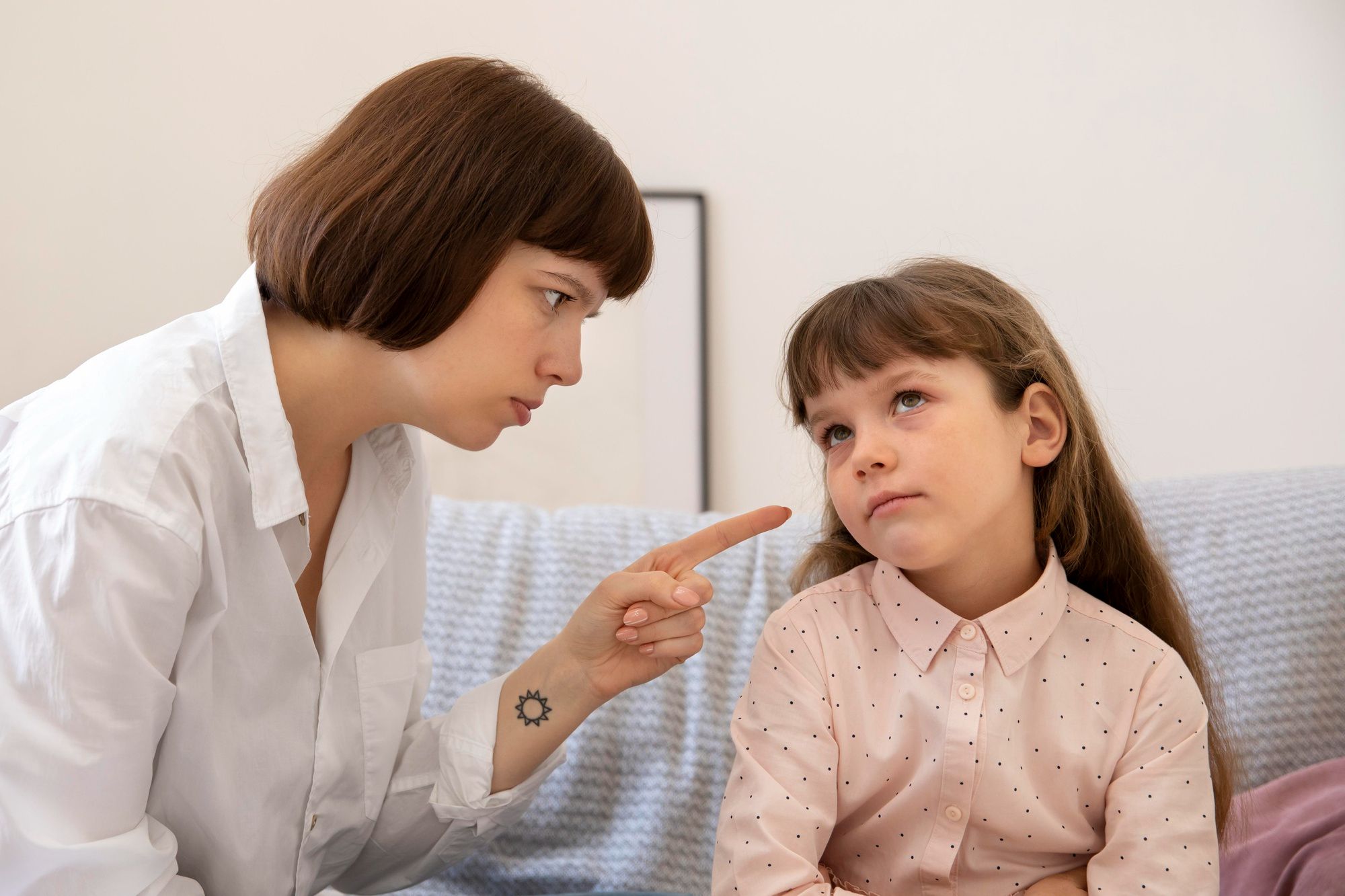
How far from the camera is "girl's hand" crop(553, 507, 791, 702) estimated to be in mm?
1023

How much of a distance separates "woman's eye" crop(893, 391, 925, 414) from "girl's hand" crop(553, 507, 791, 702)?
0.15 meters

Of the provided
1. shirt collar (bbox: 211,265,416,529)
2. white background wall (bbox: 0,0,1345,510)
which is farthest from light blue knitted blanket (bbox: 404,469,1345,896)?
white background wall (bbox: 0,0,1345,510)

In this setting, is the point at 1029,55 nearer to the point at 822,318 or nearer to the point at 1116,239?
the point at 1116,239

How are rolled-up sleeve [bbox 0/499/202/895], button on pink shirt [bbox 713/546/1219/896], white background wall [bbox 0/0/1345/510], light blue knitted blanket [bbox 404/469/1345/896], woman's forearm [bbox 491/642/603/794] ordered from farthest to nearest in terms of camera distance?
white background wall [bbox 0/0/1345/510] < light blue knitted blanket [bbox 404/469/1345/896] < woman's forearm [bbox 491/642/603/794] < button on pink shirt [bbox 713/546/1219/896] < rolled-up sleeve [bbox 0/499/202/895]

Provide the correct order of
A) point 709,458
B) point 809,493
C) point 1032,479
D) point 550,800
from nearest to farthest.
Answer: point 1032,479 < point 550,800 < point 809,493 < point 709,458

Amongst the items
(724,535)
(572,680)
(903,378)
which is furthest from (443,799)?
(903,378)

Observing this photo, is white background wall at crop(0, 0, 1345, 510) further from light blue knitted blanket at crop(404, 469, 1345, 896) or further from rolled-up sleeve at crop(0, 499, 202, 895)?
rolled-up sleeve at crop(0, 499, 202, 895)

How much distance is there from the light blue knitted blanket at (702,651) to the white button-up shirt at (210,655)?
0.14 m

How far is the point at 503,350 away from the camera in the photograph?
100cm

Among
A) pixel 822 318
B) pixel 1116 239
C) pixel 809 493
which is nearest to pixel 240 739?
pixel 822 318

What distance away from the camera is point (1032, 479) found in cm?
109

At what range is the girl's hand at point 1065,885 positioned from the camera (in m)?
0.91

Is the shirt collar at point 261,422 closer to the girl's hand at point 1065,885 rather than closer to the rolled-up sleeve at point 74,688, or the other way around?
the rolled-up sleeve at point 74,688

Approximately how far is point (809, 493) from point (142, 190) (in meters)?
1.47
